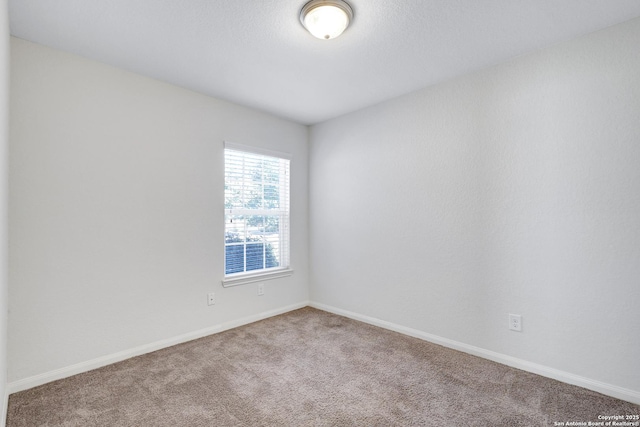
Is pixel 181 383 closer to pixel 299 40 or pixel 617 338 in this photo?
pixel 299 40

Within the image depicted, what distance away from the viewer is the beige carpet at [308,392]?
1.83 m

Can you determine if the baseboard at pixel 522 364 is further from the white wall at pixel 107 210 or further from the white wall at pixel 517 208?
the white wall at pixel 107 210

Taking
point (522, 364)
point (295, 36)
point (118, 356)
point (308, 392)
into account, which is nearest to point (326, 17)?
point (295, 36)

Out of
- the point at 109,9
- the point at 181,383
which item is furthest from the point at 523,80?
the point at 181,383

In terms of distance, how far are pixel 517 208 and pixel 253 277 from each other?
8.58 feet

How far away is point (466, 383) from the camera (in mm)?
2191

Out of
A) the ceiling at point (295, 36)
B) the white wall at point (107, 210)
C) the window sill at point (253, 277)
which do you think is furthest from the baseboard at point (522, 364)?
the ceiling at point (295, 36)

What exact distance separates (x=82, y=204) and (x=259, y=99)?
1.83 meters

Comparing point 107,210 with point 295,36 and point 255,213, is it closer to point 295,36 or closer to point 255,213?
point 255,213

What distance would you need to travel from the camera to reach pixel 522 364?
2.38m

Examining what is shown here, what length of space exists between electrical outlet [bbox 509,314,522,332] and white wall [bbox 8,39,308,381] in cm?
254

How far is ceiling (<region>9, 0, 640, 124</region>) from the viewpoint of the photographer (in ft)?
6.17

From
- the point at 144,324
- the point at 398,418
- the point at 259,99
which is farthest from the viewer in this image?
the point at 259,99

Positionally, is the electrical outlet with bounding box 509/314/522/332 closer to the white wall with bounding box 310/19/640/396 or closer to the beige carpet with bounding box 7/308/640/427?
the white wall with bounding box 310/19/640/396
